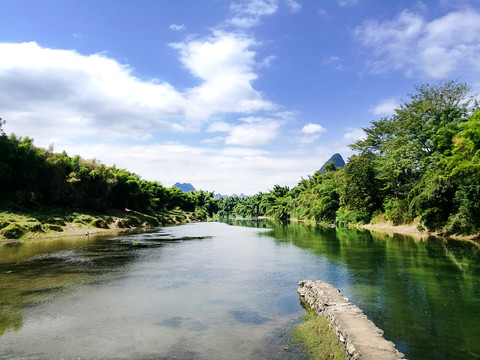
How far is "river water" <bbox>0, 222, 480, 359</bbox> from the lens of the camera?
30.4 ft

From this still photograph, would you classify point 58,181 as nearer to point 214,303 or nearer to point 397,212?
point 214,303

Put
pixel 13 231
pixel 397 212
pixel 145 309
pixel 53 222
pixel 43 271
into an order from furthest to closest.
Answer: pixel 397 212 < pixel 53 222 < pixel 13 231 < pixel 43 271 < pixel 145 309

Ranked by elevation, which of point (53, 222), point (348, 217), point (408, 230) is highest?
point (348, 217)

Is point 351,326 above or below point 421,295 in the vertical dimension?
above

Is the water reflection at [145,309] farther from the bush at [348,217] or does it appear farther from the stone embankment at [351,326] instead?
the bush at [348,217]

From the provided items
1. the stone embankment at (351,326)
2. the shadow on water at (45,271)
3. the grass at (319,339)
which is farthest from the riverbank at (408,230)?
the shadow on water at (45,271)

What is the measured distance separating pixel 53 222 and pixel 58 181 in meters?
13.3

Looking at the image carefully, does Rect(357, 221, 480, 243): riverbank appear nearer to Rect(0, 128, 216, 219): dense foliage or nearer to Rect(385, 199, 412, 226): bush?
Rect(385, 199, 412, 226): bush

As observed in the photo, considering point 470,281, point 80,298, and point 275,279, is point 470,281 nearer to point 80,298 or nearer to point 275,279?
point 275,279

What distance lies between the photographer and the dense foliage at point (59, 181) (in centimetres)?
4747

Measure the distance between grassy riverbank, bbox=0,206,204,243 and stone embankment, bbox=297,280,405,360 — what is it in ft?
123

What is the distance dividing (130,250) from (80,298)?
1669cm

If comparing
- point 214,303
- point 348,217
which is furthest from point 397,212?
point 214,303

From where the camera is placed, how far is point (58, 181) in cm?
5575
